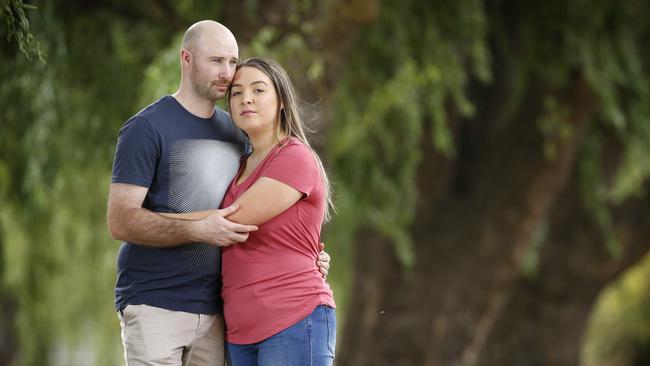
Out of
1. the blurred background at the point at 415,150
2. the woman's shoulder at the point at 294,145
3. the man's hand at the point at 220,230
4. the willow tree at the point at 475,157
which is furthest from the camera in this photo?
the willow tree at the point at 475,157

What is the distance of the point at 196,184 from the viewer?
3.02 metres

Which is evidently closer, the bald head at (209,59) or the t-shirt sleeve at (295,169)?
the t-shirt sleeve at (295,169)

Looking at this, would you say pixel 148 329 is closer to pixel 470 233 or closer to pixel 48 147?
pixel 48 147

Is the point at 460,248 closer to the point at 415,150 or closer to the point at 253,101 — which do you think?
the point at 415,150

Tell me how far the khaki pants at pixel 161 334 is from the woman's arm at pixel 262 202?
0.30 meters

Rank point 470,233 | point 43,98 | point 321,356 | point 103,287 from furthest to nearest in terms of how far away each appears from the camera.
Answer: point 103,287 < point 470,233 < point 43,98 < point 321,356

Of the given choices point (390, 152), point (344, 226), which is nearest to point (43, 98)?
point (390, 152)

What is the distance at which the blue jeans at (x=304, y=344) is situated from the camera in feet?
9.45

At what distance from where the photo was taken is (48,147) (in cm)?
653

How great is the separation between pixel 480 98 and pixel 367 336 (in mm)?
1903

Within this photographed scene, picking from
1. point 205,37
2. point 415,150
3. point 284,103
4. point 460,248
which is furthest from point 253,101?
point 460,248

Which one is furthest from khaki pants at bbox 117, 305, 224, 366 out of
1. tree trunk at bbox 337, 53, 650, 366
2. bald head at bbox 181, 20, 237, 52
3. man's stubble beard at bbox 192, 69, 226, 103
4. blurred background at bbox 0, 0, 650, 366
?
tree trunk at bbox 337, 53, 650, 366

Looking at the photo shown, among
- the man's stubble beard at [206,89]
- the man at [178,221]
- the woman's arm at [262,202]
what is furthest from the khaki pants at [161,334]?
the man's stubble beard at [206,89]

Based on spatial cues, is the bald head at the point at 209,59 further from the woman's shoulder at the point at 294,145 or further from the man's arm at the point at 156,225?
the man's arm at the point at 156,225
